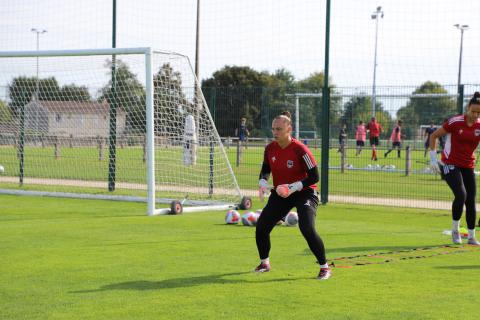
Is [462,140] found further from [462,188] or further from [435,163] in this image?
[435,163]

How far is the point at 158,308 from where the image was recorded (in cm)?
689

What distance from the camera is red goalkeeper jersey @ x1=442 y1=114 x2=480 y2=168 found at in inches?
437

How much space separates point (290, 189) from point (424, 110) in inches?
809

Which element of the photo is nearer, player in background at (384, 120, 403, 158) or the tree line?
the tree line

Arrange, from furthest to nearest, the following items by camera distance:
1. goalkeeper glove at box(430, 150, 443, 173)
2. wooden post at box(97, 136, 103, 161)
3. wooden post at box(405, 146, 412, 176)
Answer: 1. wooden post at box(405, 146, 412, 176)
2. wooden post at box(97, 136, 103, 161)
3. goalkeeper glove at box(430, 150, 443, 173)

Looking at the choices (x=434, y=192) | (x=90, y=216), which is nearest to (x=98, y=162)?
(x=90, y=216)

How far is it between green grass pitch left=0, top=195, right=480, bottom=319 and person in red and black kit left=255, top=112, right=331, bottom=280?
1.23 ft

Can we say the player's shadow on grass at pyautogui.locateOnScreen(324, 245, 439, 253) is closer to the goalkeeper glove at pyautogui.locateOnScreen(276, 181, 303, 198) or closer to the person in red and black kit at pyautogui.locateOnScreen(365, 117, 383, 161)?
the goalkeeper glove at pyautogui.locateOnScreen(276, 181, 303, 198)

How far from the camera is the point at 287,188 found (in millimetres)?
8312

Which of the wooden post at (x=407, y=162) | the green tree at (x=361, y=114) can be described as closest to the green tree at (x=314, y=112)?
the green tree at (x=361, y=114)

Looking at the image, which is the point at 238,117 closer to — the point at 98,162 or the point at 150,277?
the point at 98,162

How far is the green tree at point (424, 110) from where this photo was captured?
21.9m

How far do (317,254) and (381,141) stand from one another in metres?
19.3

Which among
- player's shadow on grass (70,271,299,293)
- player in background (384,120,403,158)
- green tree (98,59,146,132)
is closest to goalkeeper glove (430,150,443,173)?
player's shadow on grass (70,271,299,293)
